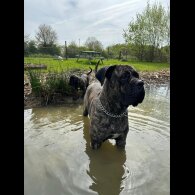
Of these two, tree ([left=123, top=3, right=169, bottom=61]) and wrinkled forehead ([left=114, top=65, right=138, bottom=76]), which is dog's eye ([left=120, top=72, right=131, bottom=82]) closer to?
wrinkled forehead ([left=114, top=65, right=138, bottom=76])

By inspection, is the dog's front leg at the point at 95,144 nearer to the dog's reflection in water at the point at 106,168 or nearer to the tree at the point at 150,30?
the dog's reflection in water at the point at 106,168

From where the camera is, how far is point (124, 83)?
3.92 metres

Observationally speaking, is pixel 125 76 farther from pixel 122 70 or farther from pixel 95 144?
pixel 95 144

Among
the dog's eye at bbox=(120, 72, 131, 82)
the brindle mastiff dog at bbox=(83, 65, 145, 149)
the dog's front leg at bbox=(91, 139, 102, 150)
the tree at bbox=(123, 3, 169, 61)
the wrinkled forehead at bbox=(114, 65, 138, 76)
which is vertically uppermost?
the tree at bbox=(123, 3, 169, 61)

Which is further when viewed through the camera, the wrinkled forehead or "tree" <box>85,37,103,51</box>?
"tree" <box>85,37,103,51</box>

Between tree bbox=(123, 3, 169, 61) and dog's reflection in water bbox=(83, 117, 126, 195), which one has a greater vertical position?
tree bbox=(123, 3, 169, 61)

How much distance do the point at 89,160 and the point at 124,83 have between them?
1.43 metres

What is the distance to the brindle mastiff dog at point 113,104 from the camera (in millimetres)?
3924

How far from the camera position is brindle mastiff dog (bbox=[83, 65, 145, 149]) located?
12.9 ft

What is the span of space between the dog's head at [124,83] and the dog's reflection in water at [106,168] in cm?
101

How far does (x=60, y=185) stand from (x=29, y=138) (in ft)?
6.36

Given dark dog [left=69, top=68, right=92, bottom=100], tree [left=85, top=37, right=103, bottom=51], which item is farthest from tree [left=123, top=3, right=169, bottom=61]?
dark dog [left=69, top=68, right=92, bottom=100]

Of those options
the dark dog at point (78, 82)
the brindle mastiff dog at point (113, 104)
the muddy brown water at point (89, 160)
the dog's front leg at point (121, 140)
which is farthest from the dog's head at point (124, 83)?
the dark dog at point (78, 82)
